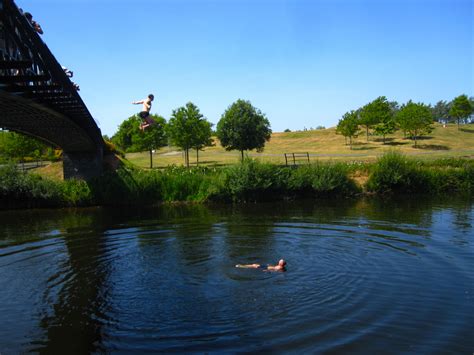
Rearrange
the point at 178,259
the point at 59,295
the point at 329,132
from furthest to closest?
1. the point at 329,132
2. the point at 178,259
3. the point at 59,295

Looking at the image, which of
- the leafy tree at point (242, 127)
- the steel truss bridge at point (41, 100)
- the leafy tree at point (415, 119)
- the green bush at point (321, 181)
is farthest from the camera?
the leafy tree at point (415, 119)

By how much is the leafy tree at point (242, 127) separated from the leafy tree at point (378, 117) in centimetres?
3424

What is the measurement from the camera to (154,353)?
10.1 m

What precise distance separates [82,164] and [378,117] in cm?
6485

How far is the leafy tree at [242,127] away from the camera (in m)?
Answer: 57.4

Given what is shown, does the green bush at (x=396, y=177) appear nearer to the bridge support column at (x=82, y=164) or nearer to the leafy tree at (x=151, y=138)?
the bridge support column at (x=82, y=164)

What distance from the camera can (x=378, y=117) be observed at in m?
88.6

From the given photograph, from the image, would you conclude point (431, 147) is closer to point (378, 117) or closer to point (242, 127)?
point (378, 117)

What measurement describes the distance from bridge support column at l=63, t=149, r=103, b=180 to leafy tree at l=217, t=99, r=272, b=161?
830 inches

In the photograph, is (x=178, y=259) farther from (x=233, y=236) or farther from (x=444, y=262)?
(x=444, y=262)

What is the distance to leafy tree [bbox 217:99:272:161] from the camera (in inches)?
2260

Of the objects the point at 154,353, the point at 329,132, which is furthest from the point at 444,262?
the point at 329,132

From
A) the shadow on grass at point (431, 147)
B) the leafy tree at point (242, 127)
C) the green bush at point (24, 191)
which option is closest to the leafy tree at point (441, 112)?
the shadow on grass at point (431, 147)

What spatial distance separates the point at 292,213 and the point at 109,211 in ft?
45.8
